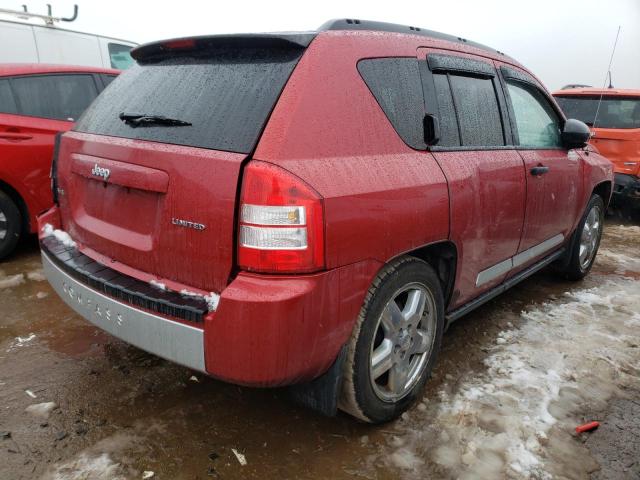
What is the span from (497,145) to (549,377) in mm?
1369

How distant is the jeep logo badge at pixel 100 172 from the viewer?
80.8 inches

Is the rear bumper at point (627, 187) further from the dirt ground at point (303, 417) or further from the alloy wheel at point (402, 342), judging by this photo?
the alloy wheel at point (402, 342)

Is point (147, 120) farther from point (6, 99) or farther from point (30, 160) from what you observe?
point (6, 99)

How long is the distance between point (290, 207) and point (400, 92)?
0.90m

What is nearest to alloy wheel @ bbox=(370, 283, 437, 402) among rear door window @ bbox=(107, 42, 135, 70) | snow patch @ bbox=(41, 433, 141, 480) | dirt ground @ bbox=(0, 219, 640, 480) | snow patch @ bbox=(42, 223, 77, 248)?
dirt ground @ bbox=(0, 219, 640, 480)

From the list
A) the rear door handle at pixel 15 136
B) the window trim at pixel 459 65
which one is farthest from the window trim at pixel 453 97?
the rear door handle at pixel 15 136

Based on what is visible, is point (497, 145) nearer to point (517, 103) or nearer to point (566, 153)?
point (517, 103)

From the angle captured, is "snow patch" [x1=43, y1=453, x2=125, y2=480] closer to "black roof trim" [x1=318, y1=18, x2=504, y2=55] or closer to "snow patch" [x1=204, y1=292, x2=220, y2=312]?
"snow patch" [x1=204, y1=292, x2=220, y2=312]

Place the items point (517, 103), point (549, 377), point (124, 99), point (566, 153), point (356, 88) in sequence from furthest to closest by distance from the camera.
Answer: point (566, 153)
point (517, 103)
point (549, 377)
point (124, 99)
point (356, 88)

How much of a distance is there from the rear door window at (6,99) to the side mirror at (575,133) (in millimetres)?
4465

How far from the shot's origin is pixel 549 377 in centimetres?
278

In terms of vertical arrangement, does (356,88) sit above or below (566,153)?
above

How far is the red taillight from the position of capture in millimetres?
1650

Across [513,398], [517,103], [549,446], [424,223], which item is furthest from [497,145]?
[549,446]
